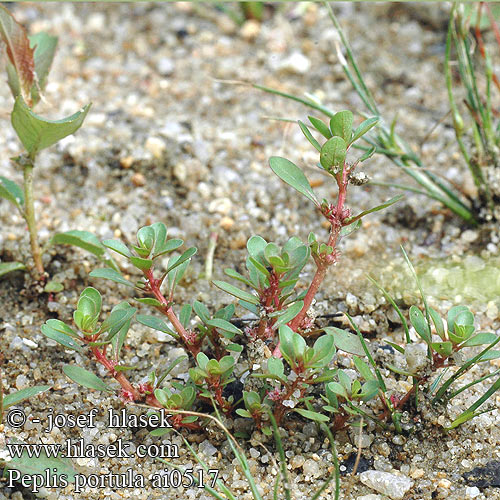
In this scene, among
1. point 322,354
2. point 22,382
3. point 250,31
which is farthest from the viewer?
point 250,31

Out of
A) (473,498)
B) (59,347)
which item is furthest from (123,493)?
(473,498)

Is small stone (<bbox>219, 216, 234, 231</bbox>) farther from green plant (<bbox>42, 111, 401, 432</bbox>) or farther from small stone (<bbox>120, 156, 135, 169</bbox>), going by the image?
green plant (<bbox>42, 111, 401, 432</bbox>)

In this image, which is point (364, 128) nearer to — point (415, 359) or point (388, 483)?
point (415, 359)

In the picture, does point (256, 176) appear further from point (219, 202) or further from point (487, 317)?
point (487, 317)

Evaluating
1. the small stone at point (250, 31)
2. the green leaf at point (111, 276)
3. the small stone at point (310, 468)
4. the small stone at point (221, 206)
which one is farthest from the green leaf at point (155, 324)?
the small stone at point (250, 31)

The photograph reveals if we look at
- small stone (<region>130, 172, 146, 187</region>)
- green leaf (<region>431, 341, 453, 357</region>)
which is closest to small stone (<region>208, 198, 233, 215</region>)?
small stone (<region>130, 172, 146, 187</region>)

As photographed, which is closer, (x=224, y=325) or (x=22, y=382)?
(x=224, y=325)

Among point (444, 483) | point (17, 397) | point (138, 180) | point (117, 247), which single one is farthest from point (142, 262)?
point (138, 180)
